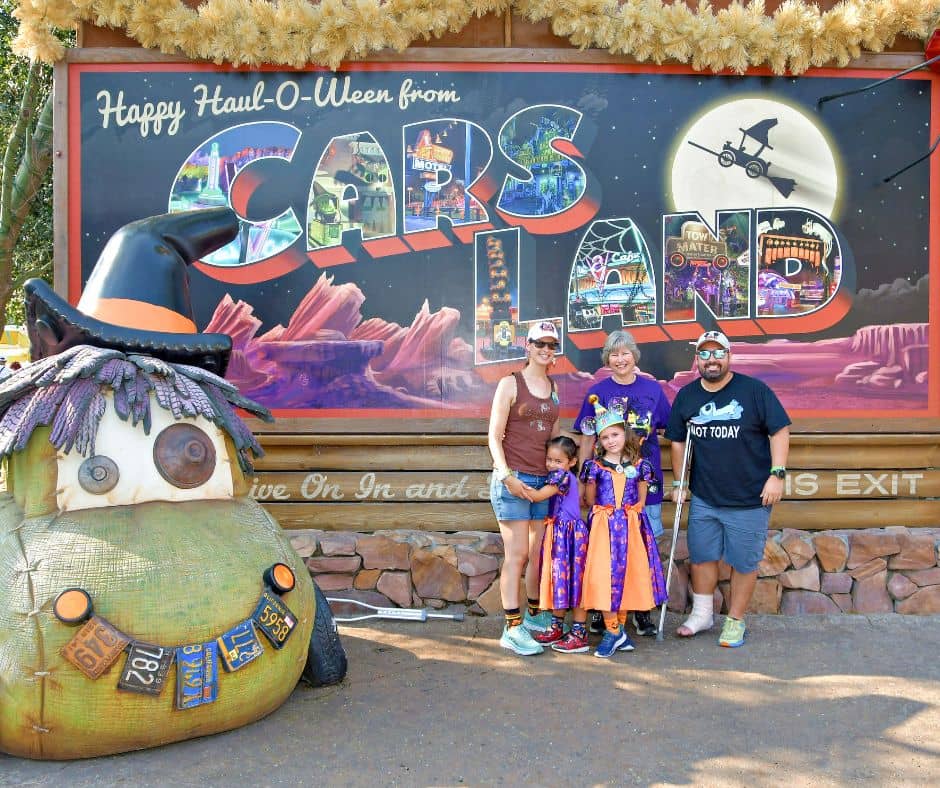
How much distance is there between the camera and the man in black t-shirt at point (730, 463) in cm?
488

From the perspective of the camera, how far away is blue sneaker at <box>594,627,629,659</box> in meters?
4.68

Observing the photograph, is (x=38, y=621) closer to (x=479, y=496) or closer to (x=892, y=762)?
(x=479, y=496)

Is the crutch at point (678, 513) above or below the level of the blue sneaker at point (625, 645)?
above

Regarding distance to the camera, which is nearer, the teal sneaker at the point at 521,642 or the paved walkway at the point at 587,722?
the paved walkway at the point at 587,722

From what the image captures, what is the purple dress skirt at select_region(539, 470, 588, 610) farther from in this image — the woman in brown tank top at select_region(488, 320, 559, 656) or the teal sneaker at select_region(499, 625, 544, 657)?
the teal sneaker at select_region(499, 625, 544, 657)

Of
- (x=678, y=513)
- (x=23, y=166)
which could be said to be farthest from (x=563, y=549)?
(x=23, y=166)

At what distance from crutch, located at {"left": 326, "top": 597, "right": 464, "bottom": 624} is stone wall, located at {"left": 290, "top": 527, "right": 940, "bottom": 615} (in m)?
0.07

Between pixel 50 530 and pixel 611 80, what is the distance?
443 cm

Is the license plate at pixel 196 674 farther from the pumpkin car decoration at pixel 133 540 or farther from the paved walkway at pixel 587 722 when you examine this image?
the paved walkway at pixel 587 722

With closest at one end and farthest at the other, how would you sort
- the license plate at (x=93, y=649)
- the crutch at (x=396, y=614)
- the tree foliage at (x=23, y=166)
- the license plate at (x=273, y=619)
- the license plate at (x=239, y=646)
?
1. the license plate at (x=93, y=649)
2. the license plate at (x=239, y=646)
3. the license plate at (x=273, y=619)
4. the crutch at (x=396, y=614)
5. the tree foliage at (x=23, y=166)

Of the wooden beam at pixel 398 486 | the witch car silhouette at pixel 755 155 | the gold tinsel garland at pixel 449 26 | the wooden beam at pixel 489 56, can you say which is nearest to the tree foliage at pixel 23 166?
the wooden beam at pixel 489 56

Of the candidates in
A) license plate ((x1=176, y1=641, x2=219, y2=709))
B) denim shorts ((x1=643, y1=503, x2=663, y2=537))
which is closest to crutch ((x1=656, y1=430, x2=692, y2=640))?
denim shorts ((x1=643, y1=503, x2=663, y2=537))

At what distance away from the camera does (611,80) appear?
5711mm

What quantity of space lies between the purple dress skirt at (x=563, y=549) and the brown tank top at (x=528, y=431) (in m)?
0.14
